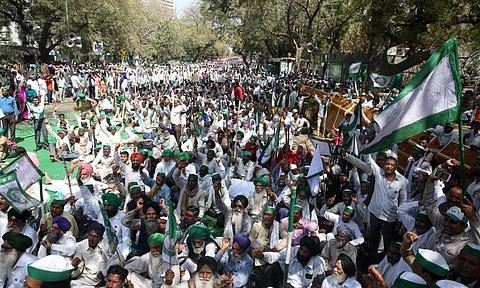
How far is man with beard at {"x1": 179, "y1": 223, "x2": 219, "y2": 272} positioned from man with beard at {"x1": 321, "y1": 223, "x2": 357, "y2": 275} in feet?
4.17

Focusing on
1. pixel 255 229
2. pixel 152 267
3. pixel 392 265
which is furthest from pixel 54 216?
pixel 392 265

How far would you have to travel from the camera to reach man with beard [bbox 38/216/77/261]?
3.90m

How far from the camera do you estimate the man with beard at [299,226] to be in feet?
14.8

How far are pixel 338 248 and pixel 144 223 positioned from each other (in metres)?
2.27

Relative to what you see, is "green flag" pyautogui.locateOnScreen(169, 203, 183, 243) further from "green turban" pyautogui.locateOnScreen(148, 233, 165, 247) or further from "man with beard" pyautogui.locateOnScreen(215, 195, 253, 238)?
"man with beard" pyautogui.locateOnScreen(215, 195, 253, 238)

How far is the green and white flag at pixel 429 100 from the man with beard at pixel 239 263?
66.4 inches

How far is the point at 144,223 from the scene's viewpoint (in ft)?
14.8

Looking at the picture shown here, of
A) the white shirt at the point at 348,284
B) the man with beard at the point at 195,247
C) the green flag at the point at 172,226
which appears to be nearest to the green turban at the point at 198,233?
the man with beard at the point at 195,247

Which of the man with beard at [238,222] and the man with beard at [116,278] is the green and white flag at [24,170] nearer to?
the man with beard at [116,278]

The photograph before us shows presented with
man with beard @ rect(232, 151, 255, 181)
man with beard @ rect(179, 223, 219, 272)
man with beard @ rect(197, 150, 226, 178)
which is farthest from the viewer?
man with beard @ rect(232, 151, 255, 181)

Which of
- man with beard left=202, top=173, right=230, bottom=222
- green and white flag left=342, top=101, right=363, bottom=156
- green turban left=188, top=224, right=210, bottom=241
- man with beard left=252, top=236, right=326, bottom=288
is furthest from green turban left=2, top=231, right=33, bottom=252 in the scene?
green and white flag left=342, top=101, right=363, bottom=156

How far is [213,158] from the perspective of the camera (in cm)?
691

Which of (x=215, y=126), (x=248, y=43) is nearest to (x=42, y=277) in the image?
(x=215, y=126)

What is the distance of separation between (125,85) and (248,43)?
20099 millimetres
